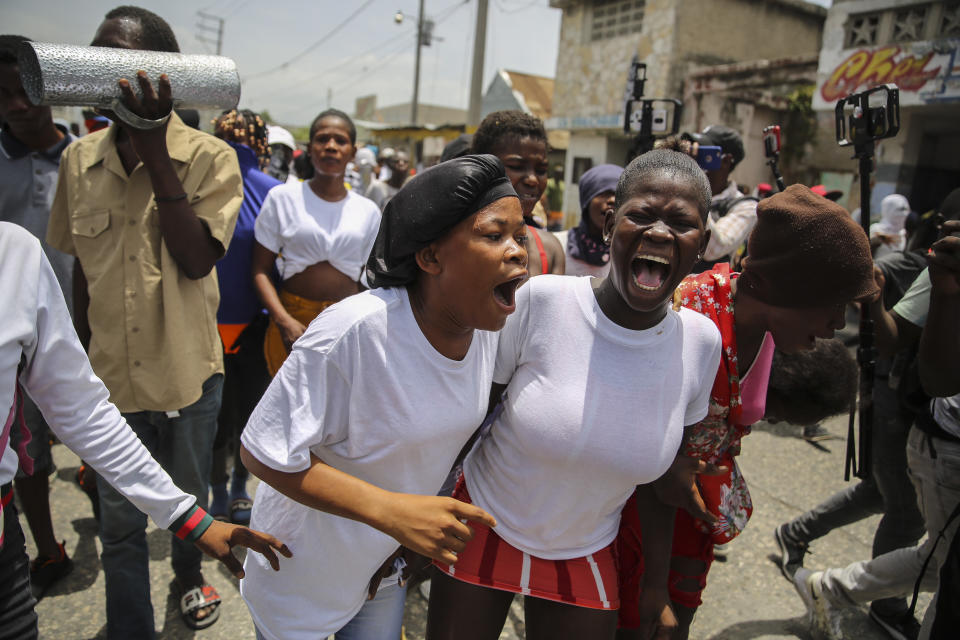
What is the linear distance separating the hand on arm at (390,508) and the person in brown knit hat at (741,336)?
2.50ft

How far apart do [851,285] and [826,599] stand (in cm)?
174

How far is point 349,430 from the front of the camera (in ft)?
4.64

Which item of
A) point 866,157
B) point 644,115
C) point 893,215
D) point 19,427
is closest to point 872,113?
point 866,157

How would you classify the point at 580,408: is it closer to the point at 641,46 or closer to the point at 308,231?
the point at 308,231

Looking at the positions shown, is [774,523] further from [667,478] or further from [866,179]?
[667,478]

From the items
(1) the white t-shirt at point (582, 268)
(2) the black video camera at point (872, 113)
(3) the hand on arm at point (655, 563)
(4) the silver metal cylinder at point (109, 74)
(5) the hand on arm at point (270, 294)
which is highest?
(2) the black video camera at point (872, 113)

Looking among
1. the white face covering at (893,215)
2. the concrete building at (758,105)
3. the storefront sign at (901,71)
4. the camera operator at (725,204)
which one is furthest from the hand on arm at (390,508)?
the concrete building at (758,105)

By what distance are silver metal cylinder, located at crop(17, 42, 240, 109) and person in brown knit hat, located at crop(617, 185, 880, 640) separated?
1613 millimetres

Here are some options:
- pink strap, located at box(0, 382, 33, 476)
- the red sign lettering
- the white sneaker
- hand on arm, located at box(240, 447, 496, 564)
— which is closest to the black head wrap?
hand on arm, located at box(240, 447, 496, 564)

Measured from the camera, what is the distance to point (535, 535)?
64.9 inches

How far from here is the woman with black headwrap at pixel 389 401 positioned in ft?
4.34

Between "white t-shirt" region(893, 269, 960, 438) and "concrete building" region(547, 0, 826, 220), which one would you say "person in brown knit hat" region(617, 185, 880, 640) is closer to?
"white t-shirt" region(893, 269, 960, 438)

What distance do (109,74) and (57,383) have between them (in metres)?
0.92

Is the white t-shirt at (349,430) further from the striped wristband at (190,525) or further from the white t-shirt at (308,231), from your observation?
the white t-shirt at (308,231)
